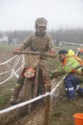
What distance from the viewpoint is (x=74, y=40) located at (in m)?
23.9

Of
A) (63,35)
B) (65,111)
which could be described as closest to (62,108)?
(65,111)

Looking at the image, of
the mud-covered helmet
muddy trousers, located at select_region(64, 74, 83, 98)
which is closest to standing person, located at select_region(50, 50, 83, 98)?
muddy trousers, located at select_region(64, 74, 83, 98)

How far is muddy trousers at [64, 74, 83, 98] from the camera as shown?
7.75 m

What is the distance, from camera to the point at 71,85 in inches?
307

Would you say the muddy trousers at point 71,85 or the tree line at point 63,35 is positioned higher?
the tree line at point 63,35

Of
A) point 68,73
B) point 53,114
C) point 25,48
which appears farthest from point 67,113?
point 25,48

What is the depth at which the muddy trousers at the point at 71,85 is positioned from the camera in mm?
7754

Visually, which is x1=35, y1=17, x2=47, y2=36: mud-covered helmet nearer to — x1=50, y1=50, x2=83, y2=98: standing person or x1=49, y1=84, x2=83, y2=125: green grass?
x1=50, y1=50, x2=83, y2=98: standing person

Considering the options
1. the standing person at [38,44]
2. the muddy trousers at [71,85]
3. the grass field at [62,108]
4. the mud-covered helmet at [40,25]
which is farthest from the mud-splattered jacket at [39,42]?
the grass field at [62,108]

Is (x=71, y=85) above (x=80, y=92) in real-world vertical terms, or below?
above

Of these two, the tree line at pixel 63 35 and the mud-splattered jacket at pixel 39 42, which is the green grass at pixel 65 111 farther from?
the tree line at pixel 63 35

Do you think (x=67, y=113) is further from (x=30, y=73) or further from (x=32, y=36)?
(x=32, y=36)

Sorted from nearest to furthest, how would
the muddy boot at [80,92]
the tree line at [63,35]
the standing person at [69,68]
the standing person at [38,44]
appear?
1. the standing person at [38,44]
2. the standing person at [69,68]
3. the muddy boot at [80,92]
4. the tree line at [63,35]

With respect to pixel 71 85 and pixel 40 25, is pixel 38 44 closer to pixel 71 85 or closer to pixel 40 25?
A: pixel 40 25
